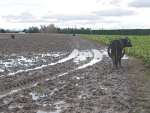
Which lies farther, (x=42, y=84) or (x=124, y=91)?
(x=42, y=84)

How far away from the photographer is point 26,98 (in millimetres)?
5824

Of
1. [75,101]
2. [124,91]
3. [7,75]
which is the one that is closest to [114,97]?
[124,91]

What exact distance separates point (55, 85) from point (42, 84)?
21.2 inches

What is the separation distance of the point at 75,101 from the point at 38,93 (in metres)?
1.47

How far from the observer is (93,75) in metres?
8.92

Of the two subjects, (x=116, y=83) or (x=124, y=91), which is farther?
(x=116, y=83)

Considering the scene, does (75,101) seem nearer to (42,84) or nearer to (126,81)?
(42,84)

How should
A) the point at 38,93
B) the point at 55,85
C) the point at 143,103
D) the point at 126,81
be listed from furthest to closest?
the point at 126,81 < the point at 55,85 < the point at 38,93 < the point at 143,103

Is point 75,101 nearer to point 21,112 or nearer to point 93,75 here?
point 21,112

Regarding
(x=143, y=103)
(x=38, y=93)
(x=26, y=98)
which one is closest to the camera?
(x=143, y=103)

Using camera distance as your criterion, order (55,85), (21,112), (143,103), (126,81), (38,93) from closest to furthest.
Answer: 1. (21,112)
2. (143,103)
3. (38,93)
4. (55,85)
5. (126,81)

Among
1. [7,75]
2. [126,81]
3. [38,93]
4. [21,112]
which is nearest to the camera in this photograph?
[21,112]

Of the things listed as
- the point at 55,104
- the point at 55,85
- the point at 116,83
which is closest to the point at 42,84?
the point at 55,85

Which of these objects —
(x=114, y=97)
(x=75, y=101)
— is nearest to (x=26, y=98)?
(x=75, y=101)
